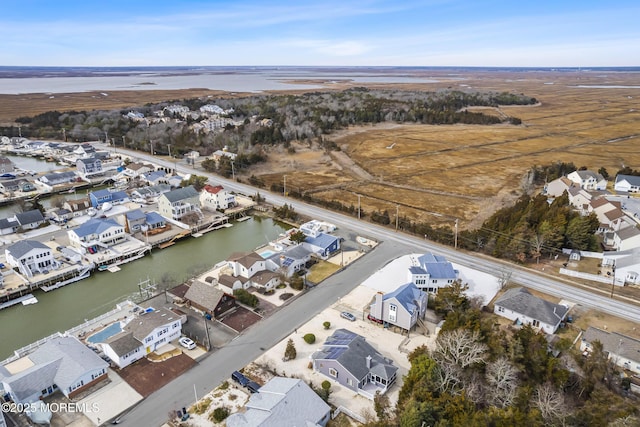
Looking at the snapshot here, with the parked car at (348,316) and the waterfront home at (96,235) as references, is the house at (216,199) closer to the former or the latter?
the waterfront home at (96,235)

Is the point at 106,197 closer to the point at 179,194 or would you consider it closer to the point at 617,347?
the point at 179,194

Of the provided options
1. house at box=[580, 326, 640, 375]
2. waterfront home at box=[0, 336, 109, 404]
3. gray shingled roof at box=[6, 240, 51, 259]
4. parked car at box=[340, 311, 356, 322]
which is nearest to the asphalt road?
parked car at box=[340, 311, 356, 322]

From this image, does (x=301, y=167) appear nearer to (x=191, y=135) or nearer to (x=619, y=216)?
(x=191, y=135)

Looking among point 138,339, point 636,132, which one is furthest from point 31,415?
point 636,132

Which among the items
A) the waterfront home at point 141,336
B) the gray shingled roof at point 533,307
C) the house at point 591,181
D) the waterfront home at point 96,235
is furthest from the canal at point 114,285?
the house at point 591,181

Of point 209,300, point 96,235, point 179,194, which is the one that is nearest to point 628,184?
point 209,300

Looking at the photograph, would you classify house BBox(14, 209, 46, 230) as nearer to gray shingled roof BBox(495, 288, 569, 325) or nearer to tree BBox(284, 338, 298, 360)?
tree BBox(284, 338, 298, 360)
